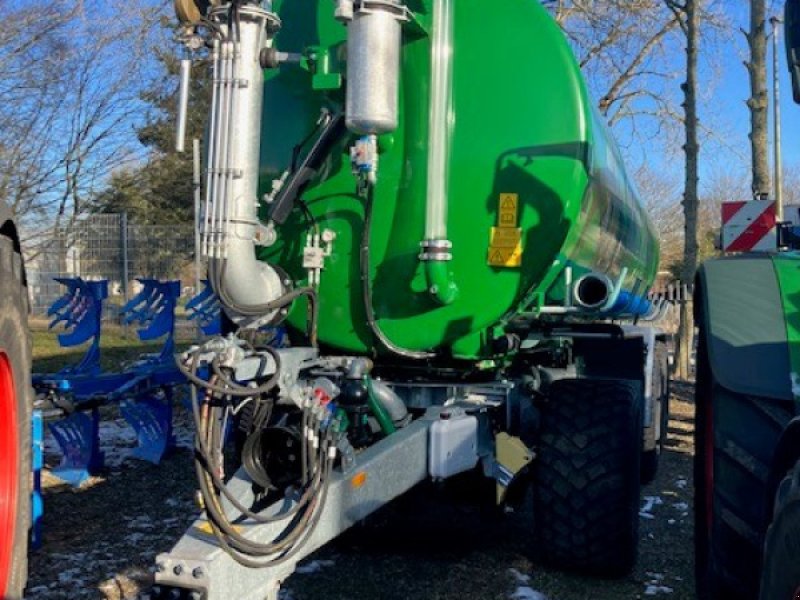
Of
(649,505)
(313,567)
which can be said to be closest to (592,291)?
(313,567)

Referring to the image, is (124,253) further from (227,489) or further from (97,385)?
(227,489)

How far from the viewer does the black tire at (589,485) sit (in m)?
4.23

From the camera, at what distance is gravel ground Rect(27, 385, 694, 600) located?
4.18 meters

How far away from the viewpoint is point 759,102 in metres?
11.7

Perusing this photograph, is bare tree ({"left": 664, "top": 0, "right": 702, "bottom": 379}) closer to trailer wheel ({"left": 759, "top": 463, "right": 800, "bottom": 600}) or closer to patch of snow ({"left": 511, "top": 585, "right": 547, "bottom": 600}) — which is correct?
patch of snow ({"left": 511, "top": 585, "right": 547, "bottom": 600})

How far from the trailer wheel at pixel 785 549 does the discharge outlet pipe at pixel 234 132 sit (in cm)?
206

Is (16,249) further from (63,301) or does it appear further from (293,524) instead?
(63,301)

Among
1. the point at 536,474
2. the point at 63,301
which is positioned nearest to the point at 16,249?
the point at 536,474

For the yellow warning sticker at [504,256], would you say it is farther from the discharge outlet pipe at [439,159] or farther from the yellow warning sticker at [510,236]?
the discharge outlet pipe at [439,159]

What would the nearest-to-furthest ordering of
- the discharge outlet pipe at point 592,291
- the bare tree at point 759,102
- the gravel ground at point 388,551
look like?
the discharge outlet pipe at point 592,291
the gravel ground at point 388,551
the bare tree at point 759,102

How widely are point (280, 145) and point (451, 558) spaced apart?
2.29m

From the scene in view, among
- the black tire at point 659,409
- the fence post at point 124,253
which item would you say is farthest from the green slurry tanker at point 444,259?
the fence post at point 124,253

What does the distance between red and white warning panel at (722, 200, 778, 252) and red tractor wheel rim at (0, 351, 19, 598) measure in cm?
578

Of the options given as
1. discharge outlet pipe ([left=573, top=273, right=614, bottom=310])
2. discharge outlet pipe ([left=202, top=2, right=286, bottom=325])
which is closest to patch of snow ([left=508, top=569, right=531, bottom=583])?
discharge outlet pipe ([left=573, top=273, right=614, bottom=310])
